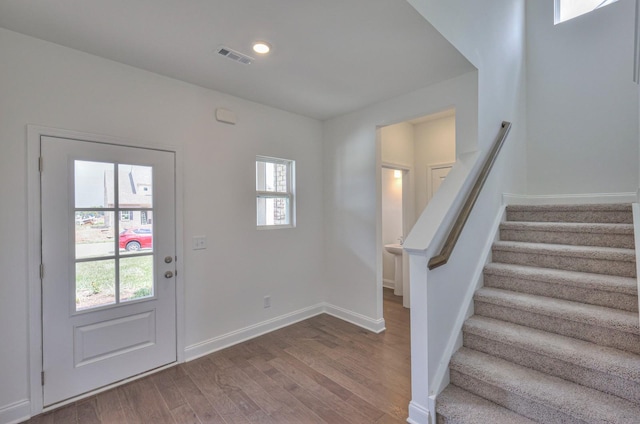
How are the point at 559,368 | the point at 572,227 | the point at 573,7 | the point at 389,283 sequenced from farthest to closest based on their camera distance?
1. the point at 389,283
2. the point at 573,7
3. the point at 572,227
4. the point at 559,368

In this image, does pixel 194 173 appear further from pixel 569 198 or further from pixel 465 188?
pixel 569 198

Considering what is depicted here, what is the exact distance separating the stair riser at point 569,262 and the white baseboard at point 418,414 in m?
1.52

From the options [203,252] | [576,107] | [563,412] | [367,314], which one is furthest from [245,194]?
[576,107]

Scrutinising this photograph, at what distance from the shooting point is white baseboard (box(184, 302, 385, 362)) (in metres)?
2.80

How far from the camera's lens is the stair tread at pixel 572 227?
232cm

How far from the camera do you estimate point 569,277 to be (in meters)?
2.15

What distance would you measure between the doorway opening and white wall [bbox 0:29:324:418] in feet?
3.75

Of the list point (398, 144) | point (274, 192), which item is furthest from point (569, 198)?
point (274, 192)

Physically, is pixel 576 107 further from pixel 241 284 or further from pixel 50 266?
pixel 50 266

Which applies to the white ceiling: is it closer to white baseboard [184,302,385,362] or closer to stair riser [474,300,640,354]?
stair riser [474,300,640,354]

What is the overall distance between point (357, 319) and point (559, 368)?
205 centimetres

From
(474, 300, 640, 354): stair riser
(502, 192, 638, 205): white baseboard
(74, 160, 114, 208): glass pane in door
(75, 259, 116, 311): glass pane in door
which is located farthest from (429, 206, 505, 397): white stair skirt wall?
(74, 160, 114, 208): glass pane in door

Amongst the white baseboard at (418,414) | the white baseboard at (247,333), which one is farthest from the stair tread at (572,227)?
the white baseboard at (247,333)

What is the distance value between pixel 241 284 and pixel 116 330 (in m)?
1.13
